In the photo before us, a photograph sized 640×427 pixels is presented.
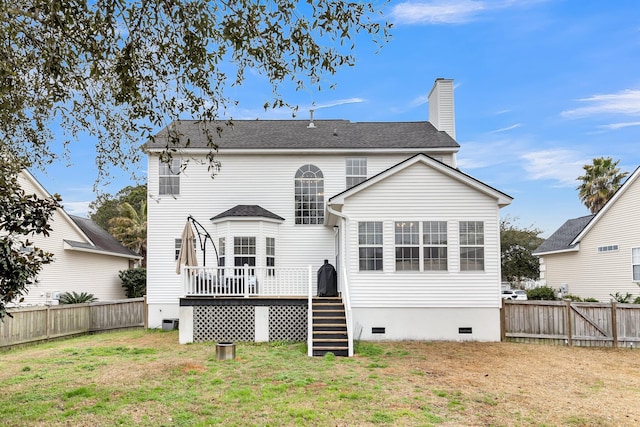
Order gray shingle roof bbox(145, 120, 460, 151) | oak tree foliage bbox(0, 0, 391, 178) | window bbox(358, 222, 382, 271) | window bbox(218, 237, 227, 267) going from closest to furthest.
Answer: oak tree foliage bbox(0, 0, 391, 178) → window bbox(358, 222, 382, 271) → window bbox(218, 237, 227, 267) → gray shingle roof bbox(145, 120, 460, 151)

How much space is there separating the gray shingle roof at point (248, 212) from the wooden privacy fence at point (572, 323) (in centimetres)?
842

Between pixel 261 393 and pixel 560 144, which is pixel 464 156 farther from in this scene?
pixel 261 393

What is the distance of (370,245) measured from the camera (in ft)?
46.9

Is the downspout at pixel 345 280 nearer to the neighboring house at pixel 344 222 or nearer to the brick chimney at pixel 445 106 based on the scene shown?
the neighboring house at pixel 344 222

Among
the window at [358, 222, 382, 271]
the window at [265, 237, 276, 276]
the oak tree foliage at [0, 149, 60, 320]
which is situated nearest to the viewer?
the oak tree foliage at [0, 149, 60, 320]

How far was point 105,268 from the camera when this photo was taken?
24.8 m

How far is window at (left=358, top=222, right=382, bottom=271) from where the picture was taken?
1423 centimetres

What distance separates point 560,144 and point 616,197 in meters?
8.12

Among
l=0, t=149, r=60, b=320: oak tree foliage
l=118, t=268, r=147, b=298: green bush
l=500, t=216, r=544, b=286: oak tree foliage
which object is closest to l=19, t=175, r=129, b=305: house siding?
l=118, t=268, r=147, b=298: green bush

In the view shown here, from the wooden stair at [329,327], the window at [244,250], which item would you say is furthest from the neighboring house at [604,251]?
the window at [244,250]

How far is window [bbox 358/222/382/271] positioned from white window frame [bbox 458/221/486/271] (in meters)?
2.43

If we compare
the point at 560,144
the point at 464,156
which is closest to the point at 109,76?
the point at 464,156

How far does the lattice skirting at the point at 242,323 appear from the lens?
46.8 feet

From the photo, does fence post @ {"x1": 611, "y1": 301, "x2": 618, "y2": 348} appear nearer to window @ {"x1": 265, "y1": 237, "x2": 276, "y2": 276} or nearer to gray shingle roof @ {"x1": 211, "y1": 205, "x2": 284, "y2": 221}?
window @ {"x1": 265, "y1": 237, "x2": 276, "y2": 276}
